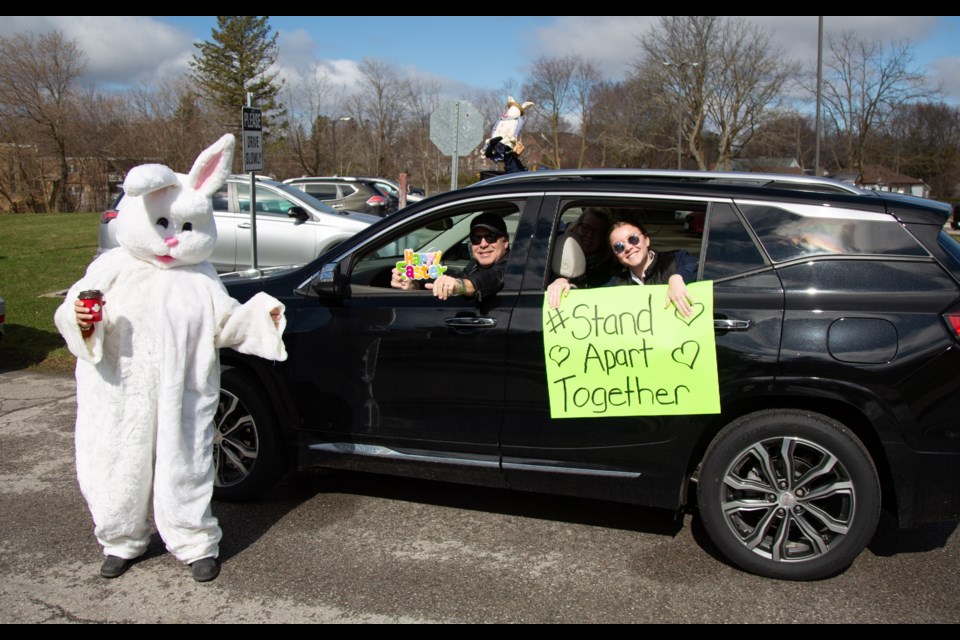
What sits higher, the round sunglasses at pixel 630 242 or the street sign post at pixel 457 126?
the street sign post at pixel 457 126

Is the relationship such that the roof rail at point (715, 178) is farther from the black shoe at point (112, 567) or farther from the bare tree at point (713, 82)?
the bare tree at point (713, 82)

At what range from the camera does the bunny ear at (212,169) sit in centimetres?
343

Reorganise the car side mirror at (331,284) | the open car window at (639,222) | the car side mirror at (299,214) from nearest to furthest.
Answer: the open car window at (639,222)
the car side mirror at (331,284)
the car side mirror at (299,214)

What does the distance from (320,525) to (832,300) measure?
8.74 ft

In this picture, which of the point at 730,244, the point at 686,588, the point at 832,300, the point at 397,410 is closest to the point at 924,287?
the point at 832,300

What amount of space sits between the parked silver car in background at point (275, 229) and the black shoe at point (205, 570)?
856 cm

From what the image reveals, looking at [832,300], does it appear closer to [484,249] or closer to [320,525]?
[484,249]

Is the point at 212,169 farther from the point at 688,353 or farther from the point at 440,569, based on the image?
the point at 688,353

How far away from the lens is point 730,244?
3.50 meters

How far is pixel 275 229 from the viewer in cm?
1200

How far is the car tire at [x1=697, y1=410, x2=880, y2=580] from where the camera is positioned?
10.7 ft

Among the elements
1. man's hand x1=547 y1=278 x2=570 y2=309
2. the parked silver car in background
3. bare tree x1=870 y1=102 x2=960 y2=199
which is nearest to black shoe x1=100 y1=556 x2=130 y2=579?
man's hand x1=547 y1=278 x2=570 y2=309

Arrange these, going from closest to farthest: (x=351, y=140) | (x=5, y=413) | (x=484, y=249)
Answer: (x=484, y=249) < (x=5, y=413) < (x=351, y=140)

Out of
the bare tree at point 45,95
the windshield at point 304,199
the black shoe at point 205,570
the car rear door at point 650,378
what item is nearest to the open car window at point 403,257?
the car rear door at point 650,378
